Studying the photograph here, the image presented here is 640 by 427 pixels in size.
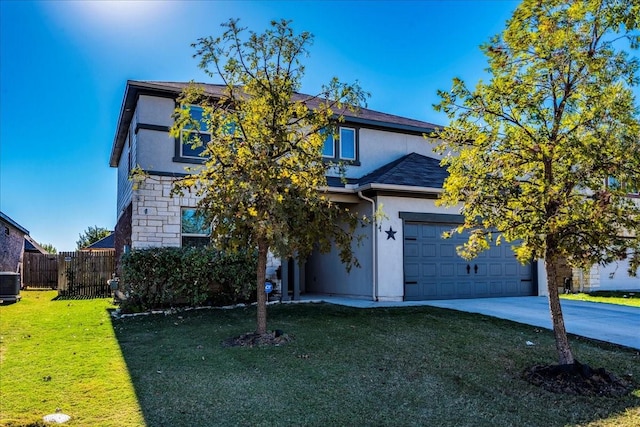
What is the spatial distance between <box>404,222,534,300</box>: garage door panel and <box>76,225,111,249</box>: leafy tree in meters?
34.7

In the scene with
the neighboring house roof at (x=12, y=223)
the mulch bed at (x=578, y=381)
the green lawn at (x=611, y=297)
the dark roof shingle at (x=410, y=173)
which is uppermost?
the dark roof shingle at (x=410, y=173)

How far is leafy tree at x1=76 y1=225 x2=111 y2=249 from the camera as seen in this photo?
40438mm

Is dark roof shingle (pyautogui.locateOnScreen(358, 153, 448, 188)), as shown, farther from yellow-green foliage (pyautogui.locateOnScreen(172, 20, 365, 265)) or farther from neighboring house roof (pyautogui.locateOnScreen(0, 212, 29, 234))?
neighboring house roof (pyautogui.locateOnScreen(0, 212, 29, 234))

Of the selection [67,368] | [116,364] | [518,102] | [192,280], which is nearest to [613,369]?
[518,102]

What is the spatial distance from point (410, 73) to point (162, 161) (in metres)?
7.55

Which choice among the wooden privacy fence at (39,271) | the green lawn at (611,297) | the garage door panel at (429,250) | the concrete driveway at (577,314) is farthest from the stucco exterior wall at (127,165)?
the green lawn at (611,297)

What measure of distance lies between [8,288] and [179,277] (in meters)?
7.41

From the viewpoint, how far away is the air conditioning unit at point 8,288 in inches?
557

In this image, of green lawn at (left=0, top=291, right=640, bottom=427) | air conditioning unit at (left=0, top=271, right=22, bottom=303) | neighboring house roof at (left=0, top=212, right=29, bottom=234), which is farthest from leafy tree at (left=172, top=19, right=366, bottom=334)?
neighboring house roof at (left=0, top=212, right=29, bottom=234)

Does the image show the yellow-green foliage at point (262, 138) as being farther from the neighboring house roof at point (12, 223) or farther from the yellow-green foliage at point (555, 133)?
the neighboring house roof at point (12, 223)

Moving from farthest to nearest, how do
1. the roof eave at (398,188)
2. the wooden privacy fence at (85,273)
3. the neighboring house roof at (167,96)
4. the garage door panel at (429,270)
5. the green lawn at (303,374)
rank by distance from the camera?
the wooden privacy fence at (85,273) < the garage door panel at (429,270) < the roof eave at (398,188) < the neighboring house roof at (167,96) < the green lawn at (303,374)

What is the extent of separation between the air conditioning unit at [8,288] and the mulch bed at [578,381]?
47.8 ft

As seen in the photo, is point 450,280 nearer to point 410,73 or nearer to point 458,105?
point 410,73

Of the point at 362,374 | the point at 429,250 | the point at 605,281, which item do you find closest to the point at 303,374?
the point at 362,374
